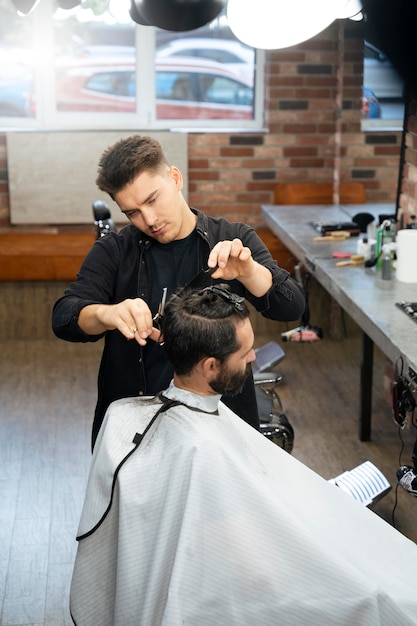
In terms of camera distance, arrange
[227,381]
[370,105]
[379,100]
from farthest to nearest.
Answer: [370,105] < [379,100] < [227,381]

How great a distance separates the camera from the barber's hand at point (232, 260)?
2.03 metres

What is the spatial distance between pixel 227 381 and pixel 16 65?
4.13 metres

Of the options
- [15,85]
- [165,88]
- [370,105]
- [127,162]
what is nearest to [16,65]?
[15,85]

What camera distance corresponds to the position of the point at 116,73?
18.7ft

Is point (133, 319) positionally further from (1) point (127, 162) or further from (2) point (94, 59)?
(2) point (94, 59)

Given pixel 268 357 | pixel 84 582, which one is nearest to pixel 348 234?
pixel 268 357

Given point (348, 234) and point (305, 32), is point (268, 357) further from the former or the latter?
point (305, 32)

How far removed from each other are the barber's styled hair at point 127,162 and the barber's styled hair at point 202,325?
0.33 metres

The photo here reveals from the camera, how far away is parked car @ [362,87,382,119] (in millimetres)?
4678

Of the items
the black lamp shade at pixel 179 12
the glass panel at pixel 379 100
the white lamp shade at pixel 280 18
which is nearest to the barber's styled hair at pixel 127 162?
the white lamp shade at pixel 280 18

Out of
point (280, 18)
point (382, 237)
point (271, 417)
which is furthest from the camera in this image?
point (382, 237)

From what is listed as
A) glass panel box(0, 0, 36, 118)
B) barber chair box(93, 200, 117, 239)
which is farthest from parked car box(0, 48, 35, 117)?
barber chair box(93, 200, 117, 239)

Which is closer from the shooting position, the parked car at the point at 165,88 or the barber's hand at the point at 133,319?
the barber's hand at the point at 133,319

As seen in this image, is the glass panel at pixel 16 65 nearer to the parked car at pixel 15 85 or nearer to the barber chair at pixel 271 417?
the parked car at pixel 15 85
